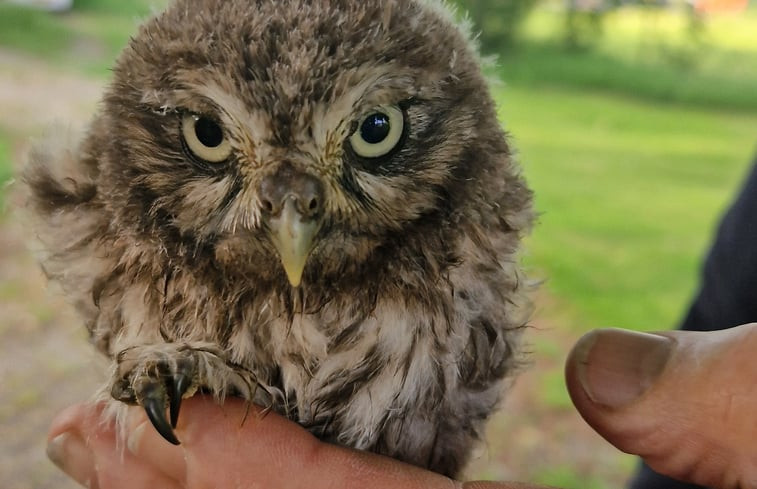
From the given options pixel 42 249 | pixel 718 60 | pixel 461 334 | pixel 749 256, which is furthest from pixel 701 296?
pixel 718 60

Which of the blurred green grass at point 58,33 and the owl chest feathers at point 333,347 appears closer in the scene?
the owl chest feathers at point 333,347

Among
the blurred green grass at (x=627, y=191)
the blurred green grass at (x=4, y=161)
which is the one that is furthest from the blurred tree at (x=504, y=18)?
the blurred green grass at (x=4, y=161)

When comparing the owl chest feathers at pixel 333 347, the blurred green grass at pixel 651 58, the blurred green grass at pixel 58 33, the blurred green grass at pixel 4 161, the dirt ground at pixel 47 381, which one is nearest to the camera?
the owl chest feathers at pixel 333 347

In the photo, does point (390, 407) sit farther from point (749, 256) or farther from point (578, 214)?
point (578, 214)

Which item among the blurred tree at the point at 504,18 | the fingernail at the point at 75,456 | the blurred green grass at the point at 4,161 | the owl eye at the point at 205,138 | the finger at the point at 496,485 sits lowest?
the fingernail at the point at 75,456

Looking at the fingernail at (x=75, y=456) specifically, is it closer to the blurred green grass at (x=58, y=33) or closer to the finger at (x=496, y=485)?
the finger at (x=496, y=485)

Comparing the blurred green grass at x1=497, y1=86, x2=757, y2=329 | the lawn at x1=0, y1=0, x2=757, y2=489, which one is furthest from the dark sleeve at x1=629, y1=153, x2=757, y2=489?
the blurred green grass at x1=497, y1=86, x2=757, y2=329

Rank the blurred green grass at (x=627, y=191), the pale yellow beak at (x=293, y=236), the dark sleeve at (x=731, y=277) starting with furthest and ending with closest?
1. the blurred green grass at (x=627, y=191)
2. the dark sleeve at (x=731, y=277)
3. the pale yellow beak at (x=293, y=236)
